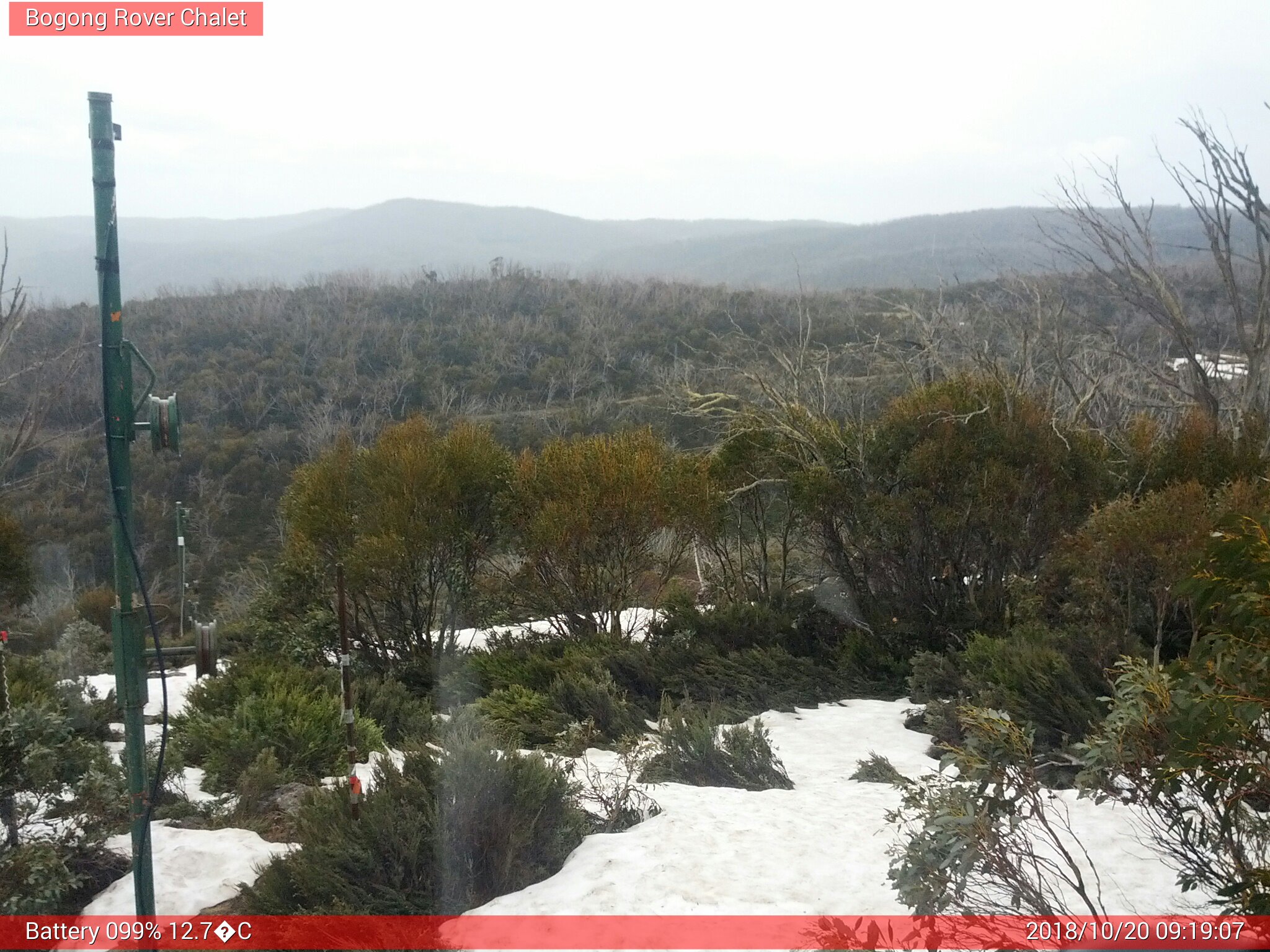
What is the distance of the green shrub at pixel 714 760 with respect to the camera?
6488mm

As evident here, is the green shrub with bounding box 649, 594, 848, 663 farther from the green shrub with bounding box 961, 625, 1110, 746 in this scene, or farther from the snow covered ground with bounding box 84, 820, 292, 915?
the snow covered ground with bounding box 84, 820, 292, 915

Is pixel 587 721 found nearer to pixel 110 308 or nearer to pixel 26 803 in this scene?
pixel 26 803

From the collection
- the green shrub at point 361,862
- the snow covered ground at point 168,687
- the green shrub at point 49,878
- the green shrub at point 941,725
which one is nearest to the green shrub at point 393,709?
the snow covered ground at point 168,687

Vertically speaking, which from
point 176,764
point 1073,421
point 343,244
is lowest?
point 176,764

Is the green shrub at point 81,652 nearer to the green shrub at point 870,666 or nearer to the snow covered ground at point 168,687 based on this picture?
the snow covered ground at point 168,687

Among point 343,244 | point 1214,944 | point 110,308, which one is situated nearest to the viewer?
point 1214,944

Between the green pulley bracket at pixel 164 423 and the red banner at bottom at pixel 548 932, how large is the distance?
1.88 m

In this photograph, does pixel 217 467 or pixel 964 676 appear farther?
pixel 217 467

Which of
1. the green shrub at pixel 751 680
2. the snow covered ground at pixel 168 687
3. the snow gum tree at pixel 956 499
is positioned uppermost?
the snow gum tree at pixel 956 499

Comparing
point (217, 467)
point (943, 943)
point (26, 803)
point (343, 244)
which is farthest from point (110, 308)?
point (343, 244)

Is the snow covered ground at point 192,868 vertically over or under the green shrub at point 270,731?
over

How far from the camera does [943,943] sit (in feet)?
11.7

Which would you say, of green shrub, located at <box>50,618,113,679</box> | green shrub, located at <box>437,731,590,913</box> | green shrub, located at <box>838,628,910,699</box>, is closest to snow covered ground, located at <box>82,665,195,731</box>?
green shrub, located at <box>50,618,113,679</box>

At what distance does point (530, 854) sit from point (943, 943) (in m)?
2.23
